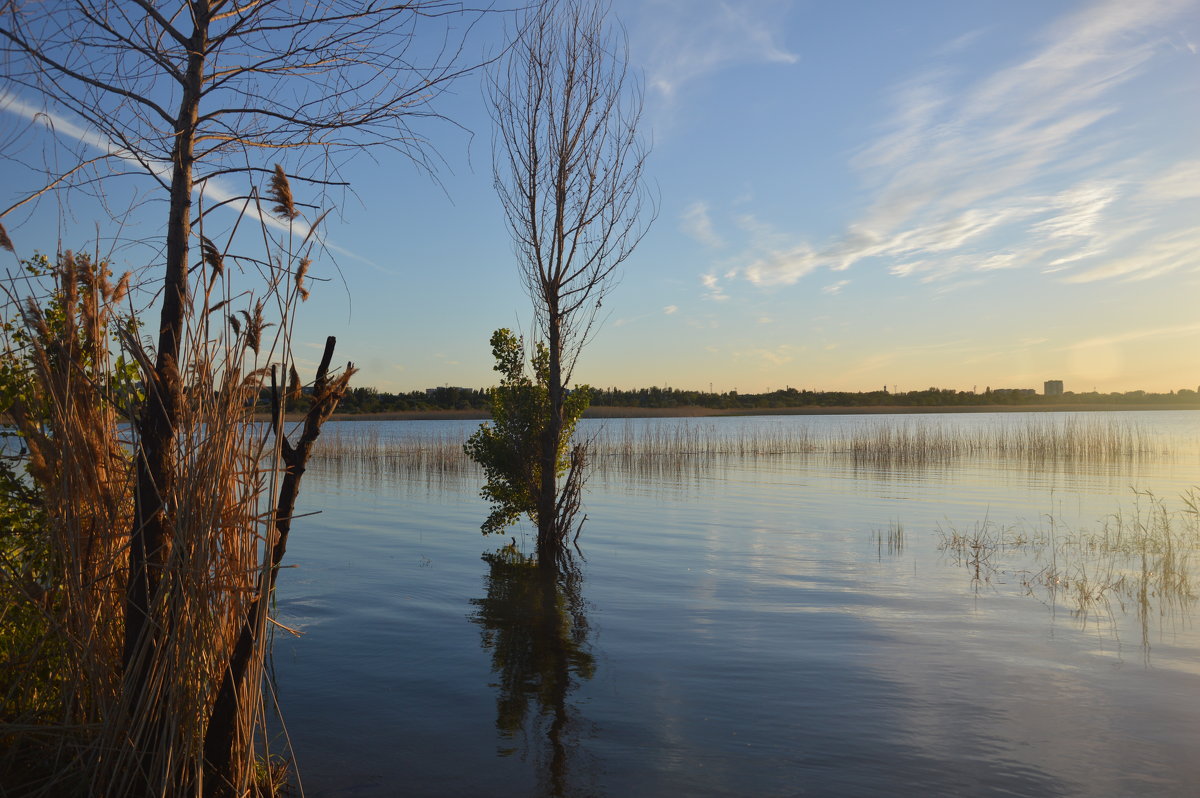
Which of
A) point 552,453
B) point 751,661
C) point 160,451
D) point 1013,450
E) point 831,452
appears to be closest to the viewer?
point 160,451

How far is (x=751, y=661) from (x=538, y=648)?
6.14ft

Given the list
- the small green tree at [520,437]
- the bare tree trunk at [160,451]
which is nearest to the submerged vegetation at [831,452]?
the small green tree at [520,437]

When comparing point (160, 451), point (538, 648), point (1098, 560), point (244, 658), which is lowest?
point (538, 648)

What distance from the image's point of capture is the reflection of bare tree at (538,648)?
508 cm

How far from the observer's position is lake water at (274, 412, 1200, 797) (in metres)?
4.59

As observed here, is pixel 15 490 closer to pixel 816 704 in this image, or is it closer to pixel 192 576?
pixel 192 576

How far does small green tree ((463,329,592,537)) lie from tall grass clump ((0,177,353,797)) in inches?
325

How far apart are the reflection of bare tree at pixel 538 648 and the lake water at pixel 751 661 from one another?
0.03 m

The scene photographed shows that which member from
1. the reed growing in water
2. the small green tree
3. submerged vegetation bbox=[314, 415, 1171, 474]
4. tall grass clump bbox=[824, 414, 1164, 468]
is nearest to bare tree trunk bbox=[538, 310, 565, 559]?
the small green tree

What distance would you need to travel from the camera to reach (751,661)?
660cm

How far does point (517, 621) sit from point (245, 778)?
4584 mm

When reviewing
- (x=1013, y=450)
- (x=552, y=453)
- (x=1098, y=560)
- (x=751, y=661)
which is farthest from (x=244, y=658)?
(x=1013, y=450)

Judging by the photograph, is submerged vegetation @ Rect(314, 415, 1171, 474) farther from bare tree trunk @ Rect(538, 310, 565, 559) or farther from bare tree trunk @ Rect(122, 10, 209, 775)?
bare tree trunk @ Rect(122, 10, 209, 775)

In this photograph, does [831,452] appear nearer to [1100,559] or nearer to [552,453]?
[1100,559]
